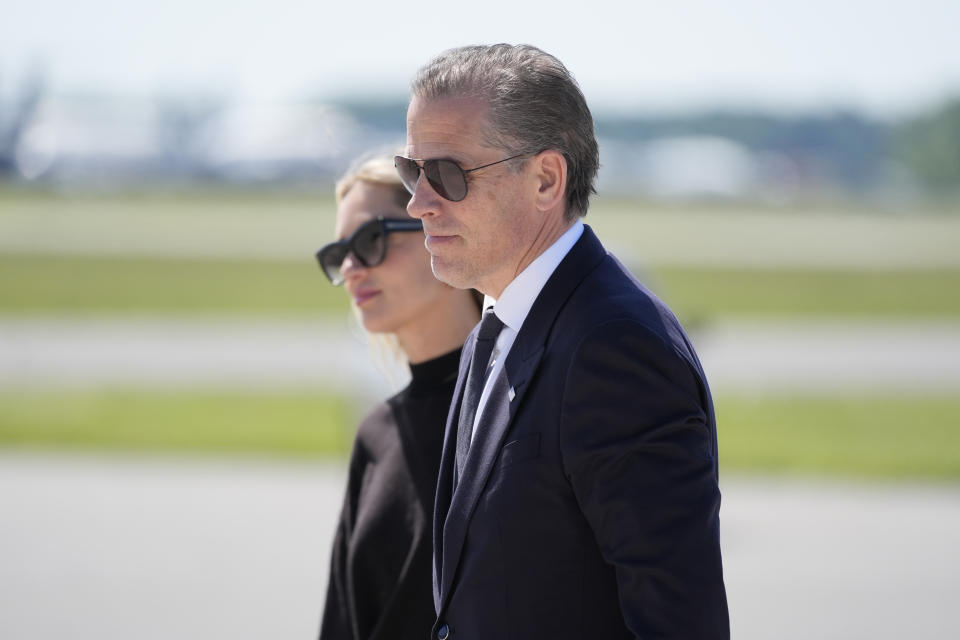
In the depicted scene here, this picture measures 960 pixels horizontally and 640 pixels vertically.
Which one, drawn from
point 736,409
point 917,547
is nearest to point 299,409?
point 736,409

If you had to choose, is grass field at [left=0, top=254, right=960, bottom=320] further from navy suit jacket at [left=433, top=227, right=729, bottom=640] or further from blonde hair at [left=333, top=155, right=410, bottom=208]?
navy suit jacket at [left=433, top=227, right=729, bottom=640]

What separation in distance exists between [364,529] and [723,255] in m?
29.3

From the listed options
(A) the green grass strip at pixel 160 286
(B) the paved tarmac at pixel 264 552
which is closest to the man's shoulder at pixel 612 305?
(B) the paved tarmac at pixel 264 552

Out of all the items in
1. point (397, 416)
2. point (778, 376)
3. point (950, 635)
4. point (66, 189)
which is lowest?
point (950, 635)

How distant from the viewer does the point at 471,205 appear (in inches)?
80.6

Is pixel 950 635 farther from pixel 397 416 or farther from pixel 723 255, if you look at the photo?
pixel 723 255

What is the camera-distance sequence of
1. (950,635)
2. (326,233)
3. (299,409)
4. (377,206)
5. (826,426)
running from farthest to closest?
1. (326,233)
2. (299,409)
3. (826,426)
4. (950,635)
5. (377,206)

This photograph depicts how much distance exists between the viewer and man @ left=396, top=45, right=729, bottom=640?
1.76m

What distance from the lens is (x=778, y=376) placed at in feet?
43.0

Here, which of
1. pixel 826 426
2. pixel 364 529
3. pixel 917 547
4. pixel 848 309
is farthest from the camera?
pixel 848 309

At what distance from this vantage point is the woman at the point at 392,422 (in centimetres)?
256

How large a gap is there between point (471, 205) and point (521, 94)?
0.21 meters

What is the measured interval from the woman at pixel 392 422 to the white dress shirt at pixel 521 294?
2.06 ft

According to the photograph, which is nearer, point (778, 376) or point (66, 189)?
point (778, 376)
